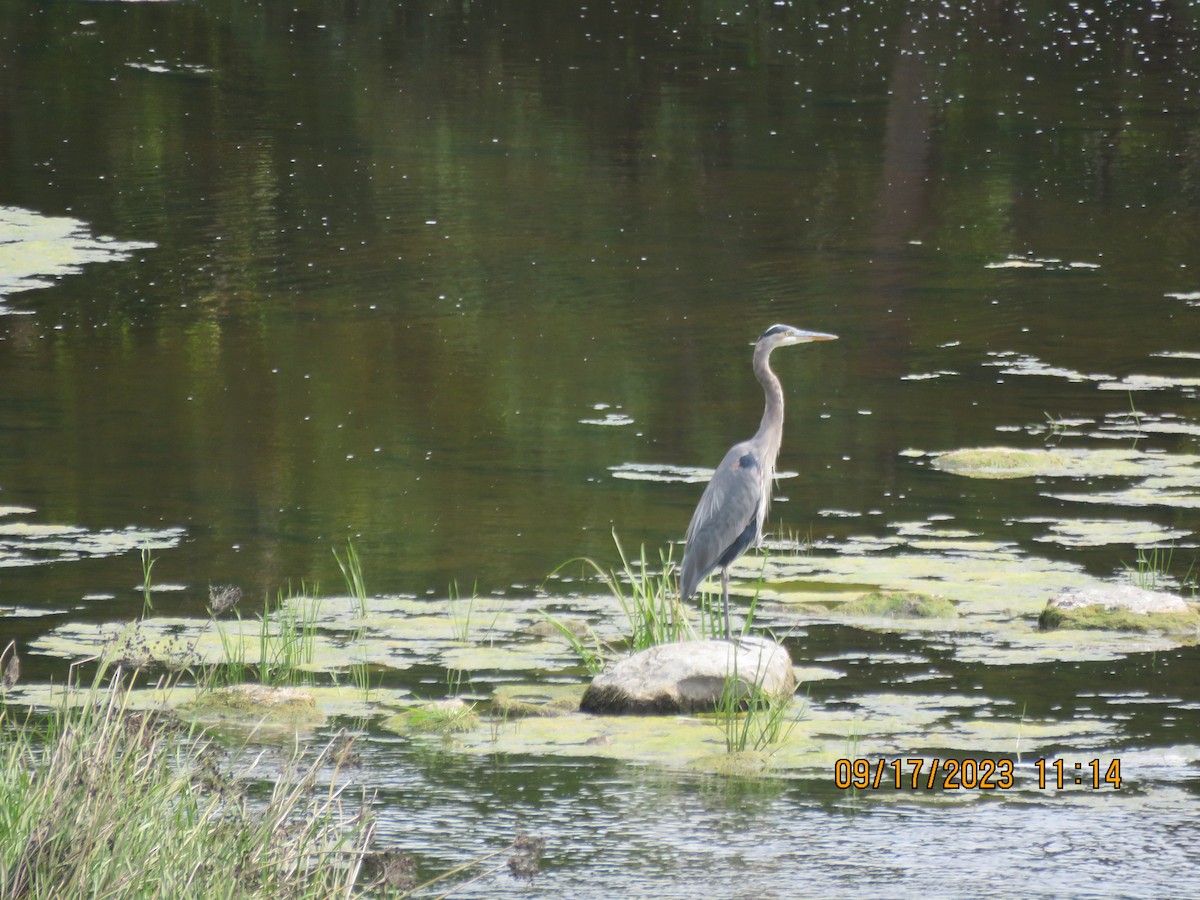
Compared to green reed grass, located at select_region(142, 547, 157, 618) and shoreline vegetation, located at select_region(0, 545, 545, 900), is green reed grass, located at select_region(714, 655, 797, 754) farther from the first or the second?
green reed grass, located at select_region(142, 547, 157, 618)

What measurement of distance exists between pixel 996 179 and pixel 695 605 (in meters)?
11.1

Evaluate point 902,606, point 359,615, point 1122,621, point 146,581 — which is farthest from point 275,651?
point 1122,621

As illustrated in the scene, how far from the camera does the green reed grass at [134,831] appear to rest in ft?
10.7

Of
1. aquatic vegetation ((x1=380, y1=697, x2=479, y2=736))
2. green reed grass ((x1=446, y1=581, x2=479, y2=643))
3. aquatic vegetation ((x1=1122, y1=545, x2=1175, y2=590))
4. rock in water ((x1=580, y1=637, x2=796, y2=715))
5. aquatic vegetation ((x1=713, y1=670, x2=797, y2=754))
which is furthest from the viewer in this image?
aquatic vegetation ((x1=1122, y1=545, x2=1175, y2=590))

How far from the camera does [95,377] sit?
1117 centimetres

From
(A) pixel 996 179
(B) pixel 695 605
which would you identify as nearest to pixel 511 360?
(B) pixel 695 605

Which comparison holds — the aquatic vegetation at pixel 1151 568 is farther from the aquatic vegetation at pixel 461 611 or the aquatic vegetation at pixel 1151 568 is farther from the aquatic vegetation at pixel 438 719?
the aquatic vegetation at pixel 438 719

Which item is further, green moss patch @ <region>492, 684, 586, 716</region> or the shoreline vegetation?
green moss patch @ <region>492, 684, 586, 716</region>

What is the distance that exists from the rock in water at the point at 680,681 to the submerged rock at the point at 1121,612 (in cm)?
118

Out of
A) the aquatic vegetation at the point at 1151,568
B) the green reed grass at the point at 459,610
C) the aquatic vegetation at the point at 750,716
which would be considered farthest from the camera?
the aquatic vegetation at the point at 1151,568

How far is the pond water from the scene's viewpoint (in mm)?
5301

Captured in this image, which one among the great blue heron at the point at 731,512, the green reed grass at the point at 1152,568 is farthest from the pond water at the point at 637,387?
the great blue heron at the point at 731,512

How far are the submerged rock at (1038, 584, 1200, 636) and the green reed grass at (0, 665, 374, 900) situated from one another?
354cm
